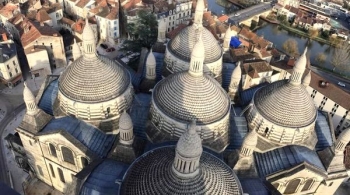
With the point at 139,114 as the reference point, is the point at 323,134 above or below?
below

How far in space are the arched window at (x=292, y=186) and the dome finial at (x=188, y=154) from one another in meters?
12.0

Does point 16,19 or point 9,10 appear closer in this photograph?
point 16,19

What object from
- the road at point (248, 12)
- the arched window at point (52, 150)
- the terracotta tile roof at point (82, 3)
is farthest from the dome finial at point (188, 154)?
the road at point (248, 12)

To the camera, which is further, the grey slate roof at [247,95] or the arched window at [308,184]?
the grey slate roof at [247,95]

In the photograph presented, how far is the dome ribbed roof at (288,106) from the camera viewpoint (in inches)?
1006

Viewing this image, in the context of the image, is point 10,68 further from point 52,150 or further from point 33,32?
point 52,150

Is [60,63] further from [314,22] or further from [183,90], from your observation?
[314,22]

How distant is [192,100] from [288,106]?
316 inches

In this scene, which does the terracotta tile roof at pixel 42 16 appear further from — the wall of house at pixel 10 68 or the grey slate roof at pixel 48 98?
the grey slate roof at pixel 48 98

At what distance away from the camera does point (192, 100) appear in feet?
76.7

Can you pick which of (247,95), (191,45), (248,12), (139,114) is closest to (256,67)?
(247,95)

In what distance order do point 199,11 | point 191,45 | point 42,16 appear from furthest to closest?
point 42,16
point 191,45
point 199,11

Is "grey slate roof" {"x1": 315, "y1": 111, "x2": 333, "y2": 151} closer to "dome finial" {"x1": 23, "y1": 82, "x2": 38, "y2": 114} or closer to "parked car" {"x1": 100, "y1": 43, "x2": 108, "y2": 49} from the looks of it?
"dome finial" {"x1": 23, "y1": 82, "x2": 38, "y2": 114}

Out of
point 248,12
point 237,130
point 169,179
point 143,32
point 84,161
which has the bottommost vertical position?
point 248,12
